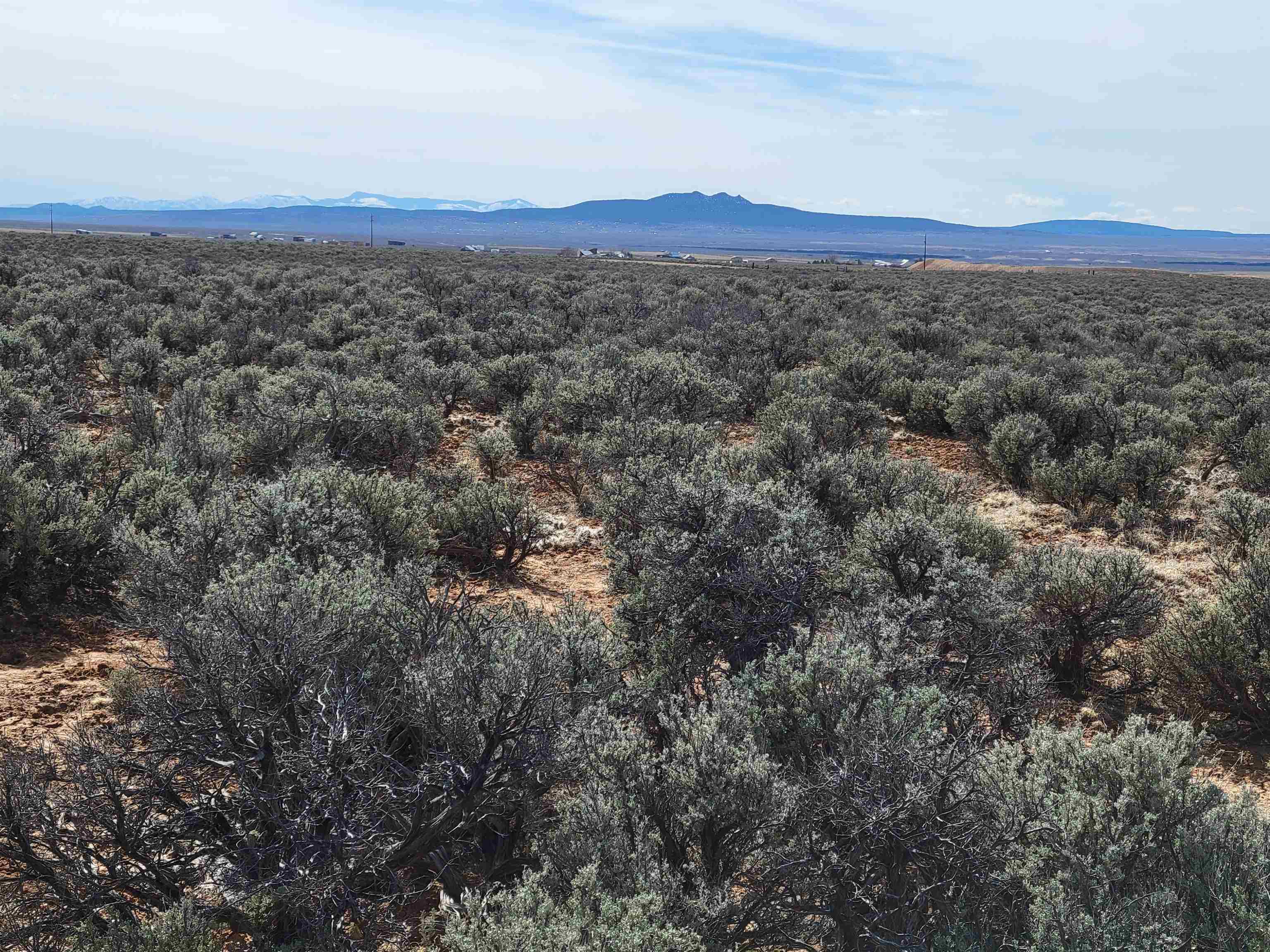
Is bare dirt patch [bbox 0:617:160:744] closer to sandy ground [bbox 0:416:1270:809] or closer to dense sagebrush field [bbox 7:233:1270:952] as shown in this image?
sandy ground [bbox 0:416:1270:809]

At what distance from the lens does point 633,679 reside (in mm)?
5211

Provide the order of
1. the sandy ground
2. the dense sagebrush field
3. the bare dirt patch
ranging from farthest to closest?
the sandy ground, the bare dirt patch, the dense sagebrush field

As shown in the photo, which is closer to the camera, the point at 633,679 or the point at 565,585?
the point at 633,679

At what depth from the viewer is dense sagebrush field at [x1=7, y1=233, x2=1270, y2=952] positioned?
3176 millimetres

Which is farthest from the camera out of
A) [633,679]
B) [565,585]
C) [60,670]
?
[565,585]

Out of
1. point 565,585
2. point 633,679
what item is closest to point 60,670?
point 633,679

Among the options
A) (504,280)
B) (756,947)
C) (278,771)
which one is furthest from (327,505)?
(504,280)

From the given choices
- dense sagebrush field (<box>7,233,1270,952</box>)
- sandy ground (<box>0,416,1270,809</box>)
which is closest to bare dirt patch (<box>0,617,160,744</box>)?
sandy ground (<box>0,416,1270,809</box>)

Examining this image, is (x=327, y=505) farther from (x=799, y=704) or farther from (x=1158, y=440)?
(x=1158, y=440)

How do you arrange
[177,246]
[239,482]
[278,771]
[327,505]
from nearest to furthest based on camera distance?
[278,771], [327,505], [239,482], [177,246]

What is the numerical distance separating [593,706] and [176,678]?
2.87 meters

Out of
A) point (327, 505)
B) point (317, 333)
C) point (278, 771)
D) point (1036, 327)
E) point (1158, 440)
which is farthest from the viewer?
point (1036, 327)

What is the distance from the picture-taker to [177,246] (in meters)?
47.9

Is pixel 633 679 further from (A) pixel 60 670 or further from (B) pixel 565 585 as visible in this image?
(A) pixel 60 670
